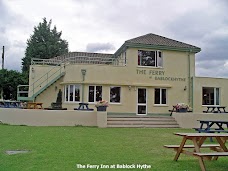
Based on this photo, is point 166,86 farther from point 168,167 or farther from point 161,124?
point 168,167

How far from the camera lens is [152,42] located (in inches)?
1001

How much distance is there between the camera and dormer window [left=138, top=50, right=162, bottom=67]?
25.2 m

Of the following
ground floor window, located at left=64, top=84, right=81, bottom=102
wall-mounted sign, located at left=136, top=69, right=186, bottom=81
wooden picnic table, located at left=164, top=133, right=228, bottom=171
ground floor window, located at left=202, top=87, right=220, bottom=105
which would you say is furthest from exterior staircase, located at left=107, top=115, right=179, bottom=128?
wooden picnic table, located at left=164, top=133, right=228, bottom=171

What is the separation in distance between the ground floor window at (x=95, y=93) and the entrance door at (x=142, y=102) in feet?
10.8

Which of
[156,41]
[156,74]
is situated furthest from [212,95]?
[156,41]

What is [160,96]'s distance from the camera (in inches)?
992

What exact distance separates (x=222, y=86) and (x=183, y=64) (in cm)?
405

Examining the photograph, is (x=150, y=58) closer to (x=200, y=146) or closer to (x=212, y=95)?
(x=212, y=95)

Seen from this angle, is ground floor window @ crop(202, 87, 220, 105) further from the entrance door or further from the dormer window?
the entrance door

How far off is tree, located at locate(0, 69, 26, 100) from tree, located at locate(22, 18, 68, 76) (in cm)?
1036

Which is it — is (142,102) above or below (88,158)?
above

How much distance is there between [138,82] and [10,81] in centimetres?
2401

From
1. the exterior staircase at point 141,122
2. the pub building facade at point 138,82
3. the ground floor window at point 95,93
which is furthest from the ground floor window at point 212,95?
the ground floor window at point 95,93

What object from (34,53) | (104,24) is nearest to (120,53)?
(104,24)
